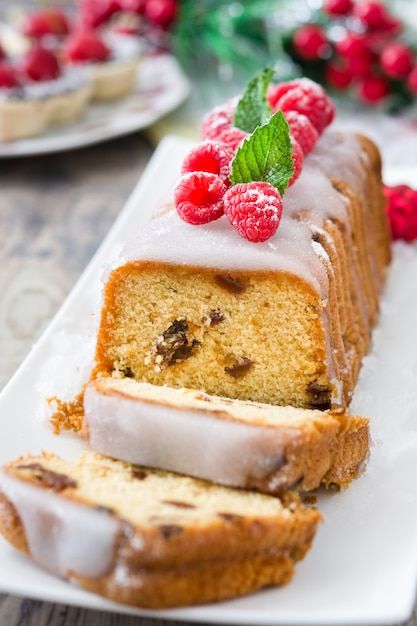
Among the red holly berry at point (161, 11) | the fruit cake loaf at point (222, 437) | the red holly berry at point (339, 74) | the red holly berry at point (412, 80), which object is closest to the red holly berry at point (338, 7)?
the red holly berry at point (339, 74)

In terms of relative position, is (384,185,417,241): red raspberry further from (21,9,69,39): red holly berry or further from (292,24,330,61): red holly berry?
(21,9,69,39): red holly berry

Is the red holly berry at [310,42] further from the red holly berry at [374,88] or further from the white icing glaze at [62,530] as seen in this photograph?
the white icing glaze at [62,530]

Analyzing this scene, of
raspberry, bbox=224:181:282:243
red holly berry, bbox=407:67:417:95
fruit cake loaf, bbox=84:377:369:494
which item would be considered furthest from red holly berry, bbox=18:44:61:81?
fruit cake loaf, bbox=84:377:369:494

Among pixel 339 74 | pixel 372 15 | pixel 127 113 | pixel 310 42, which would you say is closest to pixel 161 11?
pixel 127 113

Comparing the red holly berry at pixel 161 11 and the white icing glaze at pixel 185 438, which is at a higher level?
the white icing glaze at pixel 185 438

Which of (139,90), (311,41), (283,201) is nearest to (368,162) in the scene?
(283,201)

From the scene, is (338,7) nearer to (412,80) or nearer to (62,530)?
(412,80)
